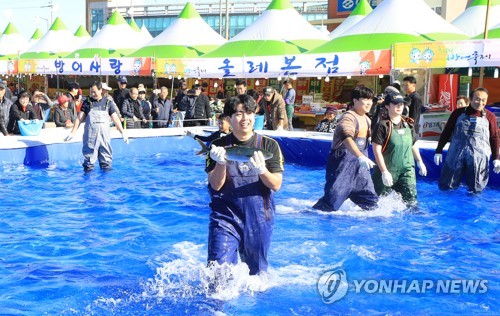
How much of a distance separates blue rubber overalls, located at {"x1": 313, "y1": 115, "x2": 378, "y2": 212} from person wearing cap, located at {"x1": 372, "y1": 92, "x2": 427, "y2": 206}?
0.21 meters

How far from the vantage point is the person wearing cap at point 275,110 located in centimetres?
1384

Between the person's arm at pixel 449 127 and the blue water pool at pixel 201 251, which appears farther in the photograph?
the person's arm at pixel 449 127

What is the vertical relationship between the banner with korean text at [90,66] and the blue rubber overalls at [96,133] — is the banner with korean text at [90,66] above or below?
above

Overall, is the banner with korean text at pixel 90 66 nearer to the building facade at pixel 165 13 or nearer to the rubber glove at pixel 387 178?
the rubber glove at pixel 387 178

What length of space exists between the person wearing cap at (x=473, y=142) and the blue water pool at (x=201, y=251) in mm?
394

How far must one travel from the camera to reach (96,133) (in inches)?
415

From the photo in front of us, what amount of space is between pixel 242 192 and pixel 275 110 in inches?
377

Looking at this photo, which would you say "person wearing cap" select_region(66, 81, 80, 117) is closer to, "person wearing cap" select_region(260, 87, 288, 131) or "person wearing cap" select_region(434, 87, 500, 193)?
"person wearing cap" select_region(260, 87, 288, 131)

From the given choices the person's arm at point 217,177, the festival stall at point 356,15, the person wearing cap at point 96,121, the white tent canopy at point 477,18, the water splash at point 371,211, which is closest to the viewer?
the person's arm at point 217,177

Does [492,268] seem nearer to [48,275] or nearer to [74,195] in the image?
[48,275]

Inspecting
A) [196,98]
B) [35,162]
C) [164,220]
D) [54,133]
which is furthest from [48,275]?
[196,98]

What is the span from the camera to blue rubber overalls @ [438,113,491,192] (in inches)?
349

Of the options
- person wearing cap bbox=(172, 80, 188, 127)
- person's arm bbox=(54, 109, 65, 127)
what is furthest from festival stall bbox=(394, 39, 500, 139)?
person's arm bbox=(54, 109, 65, 127)

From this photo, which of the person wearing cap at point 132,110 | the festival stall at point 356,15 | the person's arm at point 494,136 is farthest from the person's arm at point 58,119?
the festival stall at point 356,15
